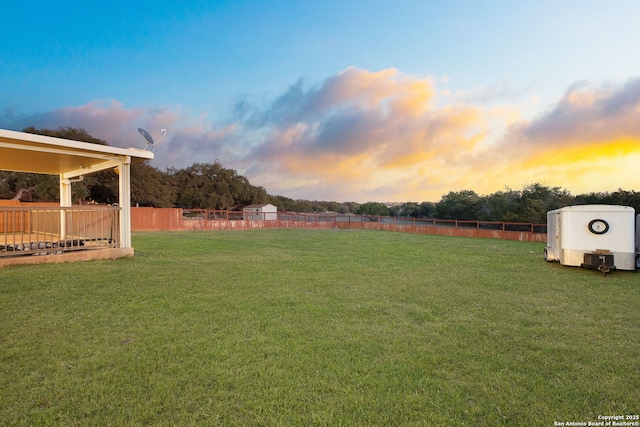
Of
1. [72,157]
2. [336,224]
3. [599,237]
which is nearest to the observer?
[599,237]

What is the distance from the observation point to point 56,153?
7762 mm

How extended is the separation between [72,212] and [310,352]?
8.47m

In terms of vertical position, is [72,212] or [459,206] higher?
[459,206]

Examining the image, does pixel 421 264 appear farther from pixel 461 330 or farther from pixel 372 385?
pixel 372 385

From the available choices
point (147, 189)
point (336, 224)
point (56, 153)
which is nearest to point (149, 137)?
point (56, 153)

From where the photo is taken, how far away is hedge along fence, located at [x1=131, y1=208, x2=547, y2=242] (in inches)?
738

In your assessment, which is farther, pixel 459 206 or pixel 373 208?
pixel 373 208

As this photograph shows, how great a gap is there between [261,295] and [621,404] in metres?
4.13

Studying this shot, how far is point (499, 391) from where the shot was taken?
234cm

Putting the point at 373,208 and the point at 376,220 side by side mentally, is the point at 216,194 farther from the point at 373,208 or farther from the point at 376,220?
the point at 376,220

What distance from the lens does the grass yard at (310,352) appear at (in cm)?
211

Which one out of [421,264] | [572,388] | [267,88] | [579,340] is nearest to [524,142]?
[421,264]

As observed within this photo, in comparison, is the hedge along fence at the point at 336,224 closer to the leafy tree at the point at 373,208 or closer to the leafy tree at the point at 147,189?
the leafy tree at the point at 147,189

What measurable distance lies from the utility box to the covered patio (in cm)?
1101
